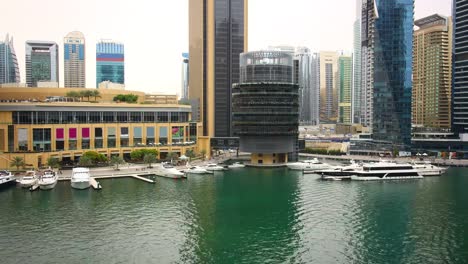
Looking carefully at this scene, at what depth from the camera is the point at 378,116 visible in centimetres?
11344

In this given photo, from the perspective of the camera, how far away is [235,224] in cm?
4575

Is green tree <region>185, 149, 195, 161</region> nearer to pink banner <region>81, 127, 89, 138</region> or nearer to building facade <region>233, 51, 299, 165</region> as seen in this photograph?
building facade <region>233, 51, 299, 165</region>

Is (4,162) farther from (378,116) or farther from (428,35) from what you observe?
(428,35)

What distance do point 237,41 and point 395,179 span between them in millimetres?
58198

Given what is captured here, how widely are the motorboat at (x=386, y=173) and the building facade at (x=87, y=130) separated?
3493cm

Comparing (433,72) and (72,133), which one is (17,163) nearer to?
(72,133)

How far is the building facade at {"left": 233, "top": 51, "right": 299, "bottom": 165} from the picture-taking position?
91062 millimetres

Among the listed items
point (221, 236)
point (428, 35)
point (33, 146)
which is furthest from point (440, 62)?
point (221, 236)

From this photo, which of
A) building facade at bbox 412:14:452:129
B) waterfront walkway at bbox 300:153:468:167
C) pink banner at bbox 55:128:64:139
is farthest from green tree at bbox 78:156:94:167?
building facade at bbox 412:14:452:129

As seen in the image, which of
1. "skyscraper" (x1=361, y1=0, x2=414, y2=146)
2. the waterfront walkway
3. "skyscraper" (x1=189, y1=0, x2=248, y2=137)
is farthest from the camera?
"skyscraper" (x1=189, y1=0, x2=248, y2=137)

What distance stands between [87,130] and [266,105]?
30.9m

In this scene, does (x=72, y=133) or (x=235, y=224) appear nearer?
(x=235, y=224)

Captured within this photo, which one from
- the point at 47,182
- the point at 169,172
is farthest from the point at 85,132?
the point at 47,182

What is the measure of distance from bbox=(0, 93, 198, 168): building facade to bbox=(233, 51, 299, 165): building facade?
12.3 metres
